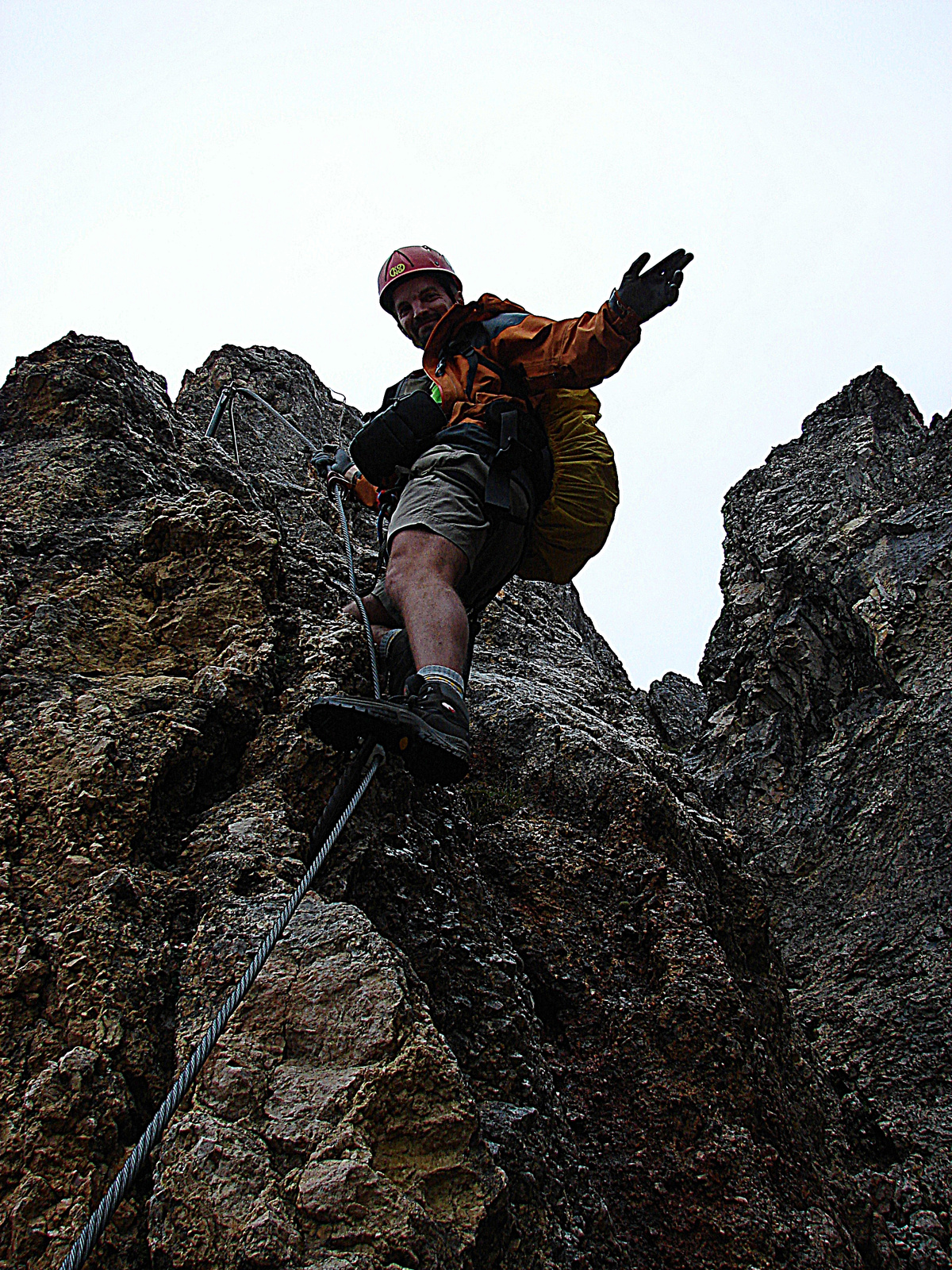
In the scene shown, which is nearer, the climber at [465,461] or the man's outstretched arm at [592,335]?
the climber at [465,461]

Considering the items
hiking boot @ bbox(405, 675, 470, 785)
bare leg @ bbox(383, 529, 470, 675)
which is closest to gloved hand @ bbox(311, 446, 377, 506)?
bare leg @ bbox(383, 529, 470, 675)

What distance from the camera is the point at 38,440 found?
4754mm

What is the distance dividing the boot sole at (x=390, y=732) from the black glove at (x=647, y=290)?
2.30 meters

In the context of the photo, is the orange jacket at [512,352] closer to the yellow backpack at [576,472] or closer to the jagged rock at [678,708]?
the yellow backpack at [576,472]

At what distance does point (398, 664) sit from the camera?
162 inches

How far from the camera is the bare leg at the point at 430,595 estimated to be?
3.63 meters

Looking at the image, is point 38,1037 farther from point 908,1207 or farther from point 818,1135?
point 908,1207

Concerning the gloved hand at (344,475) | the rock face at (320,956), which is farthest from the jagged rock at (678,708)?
the gloved hand at (344,475)

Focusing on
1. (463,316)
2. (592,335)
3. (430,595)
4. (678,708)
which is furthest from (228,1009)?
(678,708)

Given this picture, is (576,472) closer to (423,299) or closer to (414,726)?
(423,299)

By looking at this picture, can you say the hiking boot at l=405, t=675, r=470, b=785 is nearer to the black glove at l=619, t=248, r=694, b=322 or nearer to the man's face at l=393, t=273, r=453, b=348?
the black glove at l=619, t=248, r=694, b=322

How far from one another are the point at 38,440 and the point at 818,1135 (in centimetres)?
523

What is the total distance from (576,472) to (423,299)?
1517 millimetres

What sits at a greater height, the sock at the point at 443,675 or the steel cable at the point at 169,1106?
the sock at the point at 443,675
